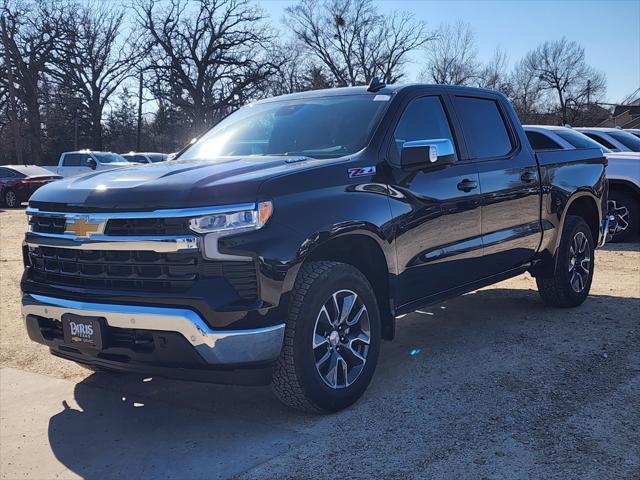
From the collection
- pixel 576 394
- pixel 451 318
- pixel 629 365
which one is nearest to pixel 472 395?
pixel 576 394

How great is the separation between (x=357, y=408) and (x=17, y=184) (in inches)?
826

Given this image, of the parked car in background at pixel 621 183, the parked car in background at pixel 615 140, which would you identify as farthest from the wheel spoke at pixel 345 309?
the parked car in background at pixel 615 140

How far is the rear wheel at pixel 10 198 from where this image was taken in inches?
859

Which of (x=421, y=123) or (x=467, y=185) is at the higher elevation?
→ (x=421, y=123)

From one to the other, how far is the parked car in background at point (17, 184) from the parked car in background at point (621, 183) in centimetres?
1696

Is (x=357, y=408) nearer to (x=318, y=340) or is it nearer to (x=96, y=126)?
(x=318, y=340)

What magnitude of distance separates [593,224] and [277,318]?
4404 mm

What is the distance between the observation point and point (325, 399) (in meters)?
3.57

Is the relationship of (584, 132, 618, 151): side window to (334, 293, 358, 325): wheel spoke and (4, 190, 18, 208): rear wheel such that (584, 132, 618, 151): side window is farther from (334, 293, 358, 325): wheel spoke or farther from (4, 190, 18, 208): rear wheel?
(4, 190, 18, 208): rear wheel

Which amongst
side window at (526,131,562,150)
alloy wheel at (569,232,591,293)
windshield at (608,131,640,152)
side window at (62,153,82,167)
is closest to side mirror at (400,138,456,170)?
alloy wheel at (569,232,591,293)

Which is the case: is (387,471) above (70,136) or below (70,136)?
below

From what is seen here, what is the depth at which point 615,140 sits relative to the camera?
12.8m

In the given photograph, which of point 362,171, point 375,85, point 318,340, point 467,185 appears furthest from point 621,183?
point 318,340

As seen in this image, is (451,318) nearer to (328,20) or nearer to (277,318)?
(277,318)
